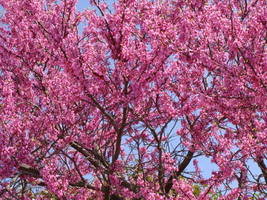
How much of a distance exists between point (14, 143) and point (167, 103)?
9.44ft

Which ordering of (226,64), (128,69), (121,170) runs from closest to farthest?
(226,64) → (128,69) → (121,170)

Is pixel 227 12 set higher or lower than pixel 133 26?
higher

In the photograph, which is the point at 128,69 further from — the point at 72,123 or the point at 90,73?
the point at 72,123

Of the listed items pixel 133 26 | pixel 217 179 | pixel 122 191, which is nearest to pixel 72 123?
pixel 122 191

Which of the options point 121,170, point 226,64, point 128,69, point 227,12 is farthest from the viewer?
point 121,170

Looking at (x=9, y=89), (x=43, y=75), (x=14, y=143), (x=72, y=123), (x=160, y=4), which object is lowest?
(x=14, y=143)

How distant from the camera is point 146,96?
8.00 m

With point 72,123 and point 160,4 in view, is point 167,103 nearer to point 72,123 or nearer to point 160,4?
point 72,123

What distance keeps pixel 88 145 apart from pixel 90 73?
157 centimetres

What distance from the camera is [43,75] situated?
904 cm

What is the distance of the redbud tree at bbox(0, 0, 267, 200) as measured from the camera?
21.6 feet

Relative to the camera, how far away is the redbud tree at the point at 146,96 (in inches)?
259

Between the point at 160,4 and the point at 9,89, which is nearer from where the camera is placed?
the point at 9,89

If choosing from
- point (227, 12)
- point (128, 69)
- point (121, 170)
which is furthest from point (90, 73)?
point (227, 12)
